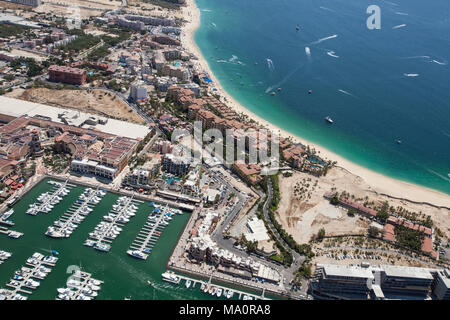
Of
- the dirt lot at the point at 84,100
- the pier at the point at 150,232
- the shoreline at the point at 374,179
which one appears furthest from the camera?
the dirt lot at the point at 84,100

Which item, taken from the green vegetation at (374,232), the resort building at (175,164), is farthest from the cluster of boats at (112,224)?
the green vegetation at (374,232)

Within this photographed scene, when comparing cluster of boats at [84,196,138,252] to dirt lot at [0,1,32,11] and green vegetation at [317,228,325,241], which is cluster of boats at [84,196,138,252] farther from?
dirt lot at [0,1,32,11]

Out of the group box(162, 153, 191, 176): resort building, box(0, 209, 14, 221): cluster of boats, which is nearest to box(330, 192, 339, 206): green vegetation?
box(162, 153, 191, 176): resort building

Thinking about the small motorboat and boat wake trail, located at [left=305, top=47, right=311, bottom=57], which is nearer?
the small motorboat

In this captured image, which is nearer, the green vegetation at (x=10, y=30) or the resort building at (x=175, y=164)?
the resort building at (x=175, y=164)

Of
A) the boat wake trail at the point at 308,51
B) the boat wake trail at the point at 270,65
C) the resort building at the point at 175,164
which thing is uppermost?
the boat wake trail at the point at 308,51

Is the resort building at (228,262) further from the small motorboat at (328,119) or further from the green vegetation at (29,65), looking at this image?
the green vegetation at (29,65)

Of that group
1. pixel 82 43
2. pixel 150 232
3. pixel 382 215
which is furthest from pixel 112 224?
pixel 82 43

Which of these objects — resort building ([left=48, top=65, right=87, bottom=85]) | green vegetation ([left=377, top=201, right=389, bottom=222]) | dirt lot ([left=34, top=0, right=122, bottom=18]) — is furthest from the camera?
dirt lot ([left=34, top=0, right=122, bottom=18])
